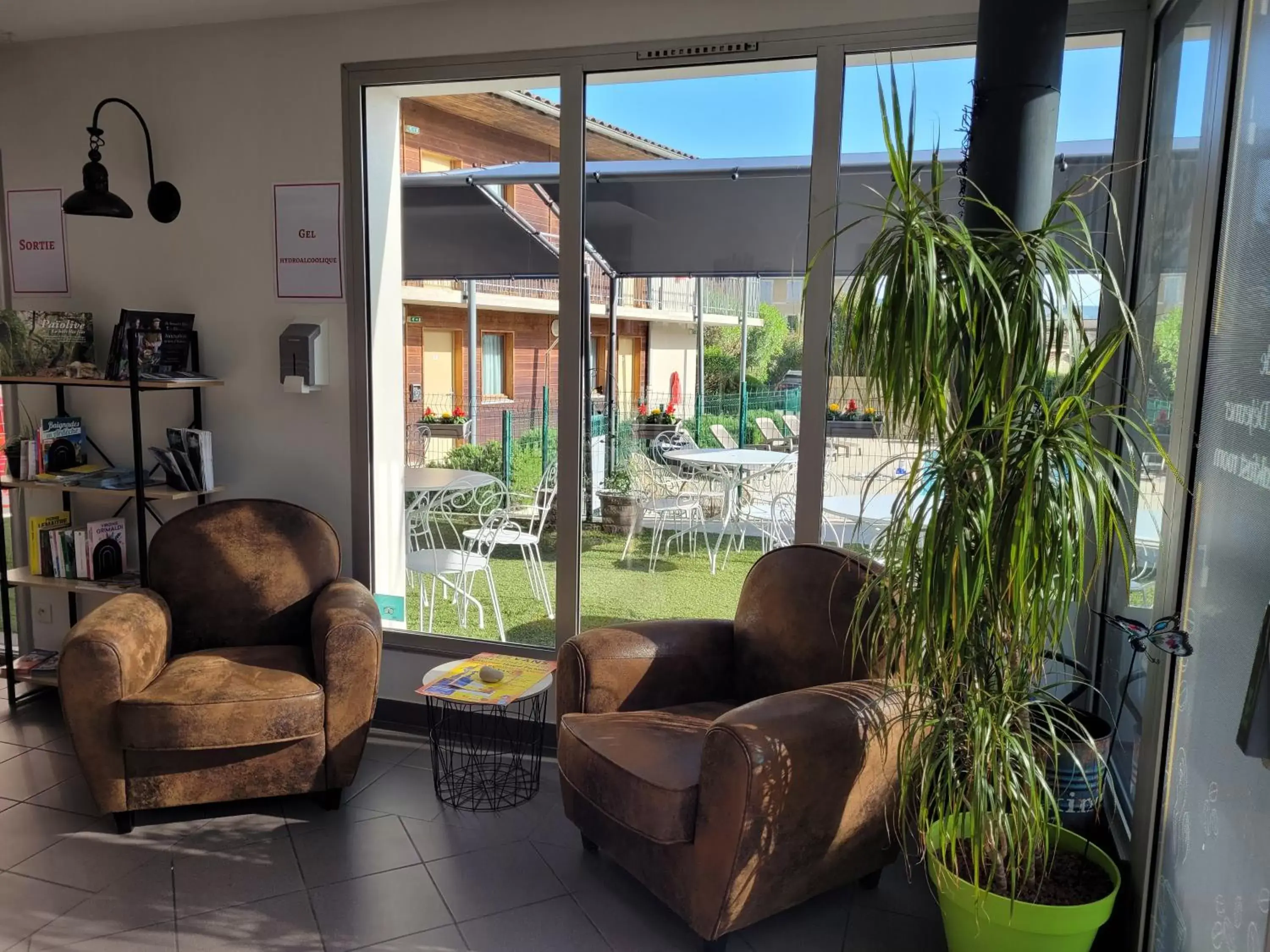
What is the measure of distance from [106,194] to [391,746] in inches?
94.9

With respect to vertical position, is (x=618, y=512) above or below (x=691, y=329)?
below

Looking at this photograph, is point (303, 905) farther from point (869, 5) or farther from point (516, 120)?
point (869, 5)

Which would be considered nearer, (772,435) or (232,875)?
(232,875)

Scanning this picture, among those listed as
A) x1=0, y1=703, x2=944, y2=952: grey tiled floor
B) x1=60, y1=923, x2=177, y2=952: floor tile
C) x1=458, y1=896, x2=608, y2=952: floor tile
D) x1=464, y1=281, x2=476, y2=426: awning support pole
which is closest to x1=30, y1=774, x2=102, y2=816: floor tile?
x1=0, y1=703, x2=944, y2=952: grey tiled floor

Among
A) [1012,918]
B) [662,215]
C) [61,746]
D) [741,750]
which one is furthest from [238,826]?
[662,215]

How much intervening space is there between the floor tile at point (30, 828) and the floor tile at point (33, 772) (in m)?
0.11

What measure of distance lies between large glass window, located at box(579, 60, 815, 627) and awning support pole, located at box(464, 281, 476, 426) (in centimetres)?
51

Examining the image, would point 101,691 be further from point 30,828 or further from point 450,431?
point 450,431

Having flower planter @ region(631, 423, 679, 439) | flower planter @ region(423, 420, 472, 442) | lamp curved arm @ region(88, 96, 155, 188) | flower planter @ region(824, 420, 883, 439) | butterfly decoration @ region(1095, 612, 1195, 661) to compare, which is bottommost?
butterfly decoration @ region(1095, 612, 1195, 661)

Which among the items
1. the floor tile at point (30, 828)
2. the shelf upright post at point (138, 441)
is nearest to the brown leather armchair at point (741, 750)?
the floor tile at point (30, 828)

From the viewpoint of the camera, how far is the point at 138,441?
3.47 metres

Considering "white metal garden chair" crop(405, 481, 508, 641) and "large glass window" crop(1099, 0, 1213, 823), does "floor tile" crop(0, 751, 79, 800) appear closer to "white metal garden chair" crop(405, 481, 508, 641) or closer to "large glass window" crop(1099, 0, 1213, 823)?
"white metal garden chair" crop(405, 481, 508, 641)

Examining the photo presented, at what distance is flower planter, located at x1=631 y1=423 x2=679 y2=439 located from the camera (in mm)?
3598

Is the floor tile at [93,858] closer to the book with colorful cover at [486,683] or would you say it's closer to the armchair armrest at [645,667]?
the book with colorful cover at [486,683]
